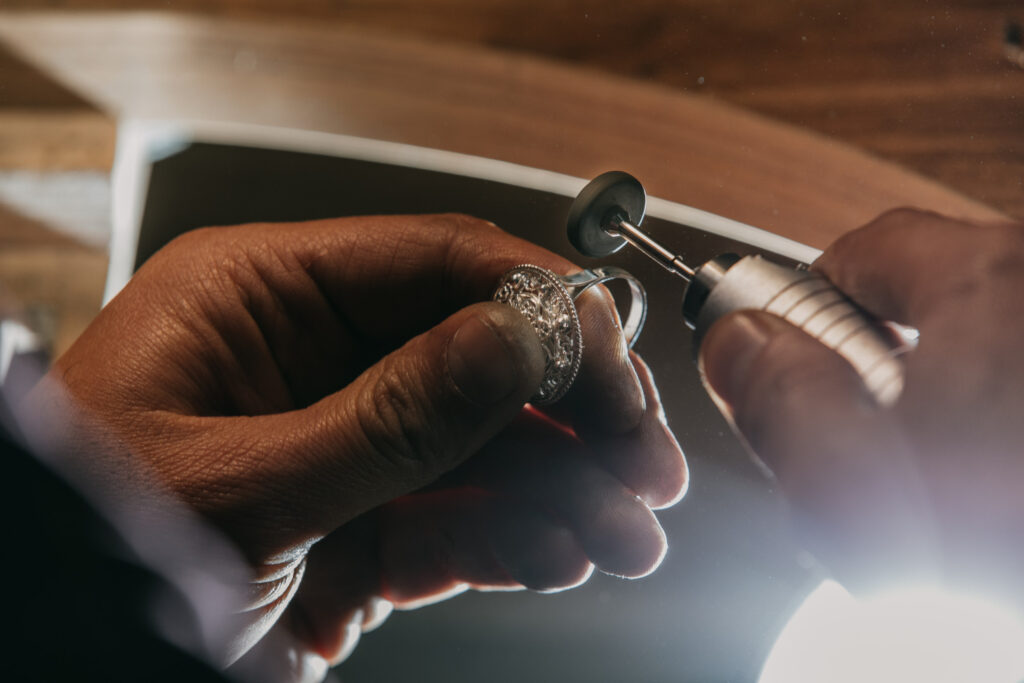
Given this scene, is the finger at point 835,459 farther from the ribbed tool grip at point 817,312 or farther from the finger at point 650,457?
the finger at point 650,457

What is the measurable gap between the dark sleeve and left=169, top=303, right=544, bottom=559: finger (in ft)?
0.21

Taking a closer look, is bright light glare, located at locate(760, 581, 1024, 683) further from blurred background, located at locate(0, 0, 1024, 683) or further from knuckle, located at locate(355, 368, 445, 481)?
knuckle, located at locate(355, 368, 445, 481)

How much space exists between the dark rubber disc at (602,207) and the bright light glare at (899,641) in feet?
0.50

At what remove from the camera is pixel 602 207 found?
0.31 metres

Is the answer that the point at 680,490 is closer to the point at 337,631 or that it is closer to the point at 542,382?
the point at 542,382

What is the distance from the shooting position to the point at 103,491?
1.09ft

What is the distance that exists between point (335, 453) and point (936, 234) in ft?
0.71

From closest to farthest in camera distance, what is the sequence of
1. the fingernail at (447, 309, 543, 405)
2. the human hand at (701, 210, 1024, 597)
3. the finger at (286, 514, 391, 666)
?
the human hand at (701, 210, 1024, 597)
the fingernail at (447, 309, 543, 405)
the finger at (286, 514, 391, 666)

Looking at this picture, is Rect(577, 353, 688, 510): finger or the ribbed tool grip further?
Rect(577, 353, 688, 510): finger

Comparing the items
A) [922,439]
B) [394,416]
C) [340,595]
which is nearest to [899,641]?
[922,439]

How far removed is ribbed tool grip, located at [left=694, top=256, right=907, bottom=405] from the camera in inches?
7.9

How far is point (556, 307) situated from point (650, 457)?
0.29ft

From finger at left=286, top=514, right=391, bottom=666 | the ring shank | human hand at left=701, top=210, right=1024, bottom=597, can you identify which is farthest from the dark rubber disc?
finger at left=286, top=514, right=391, bottom=666

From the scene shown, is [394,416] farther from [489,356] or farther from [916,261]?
[916,261]
